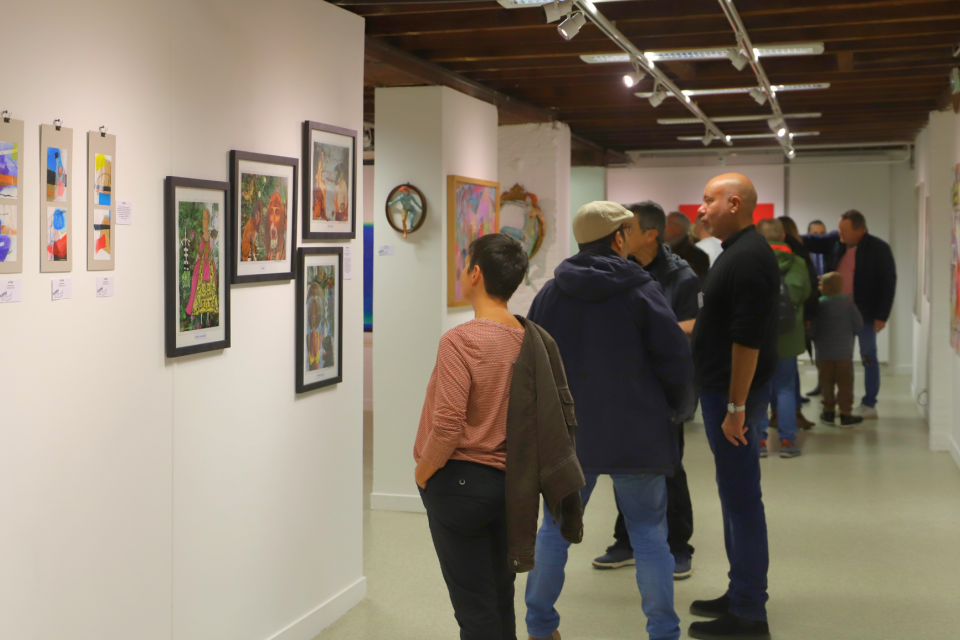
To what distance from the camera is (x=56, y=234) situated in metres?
2.34

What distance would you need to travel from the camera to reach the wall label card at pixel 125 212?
2576 mm

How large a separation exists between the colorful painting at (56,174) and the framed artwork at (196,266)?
0.41m

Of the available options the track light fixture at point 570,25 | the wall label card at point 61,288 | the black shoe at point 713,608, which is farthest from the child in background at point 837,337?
the wall label card at point 61,288

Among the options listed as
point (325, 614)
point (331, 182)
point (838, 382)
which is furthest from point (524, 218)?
point (325, 614)

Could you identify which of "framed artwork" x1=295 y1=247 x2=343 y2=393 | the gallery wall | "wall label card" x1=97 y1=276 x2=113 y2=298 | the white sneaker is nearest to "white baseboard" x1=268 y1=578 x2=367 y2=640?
the gallery wall

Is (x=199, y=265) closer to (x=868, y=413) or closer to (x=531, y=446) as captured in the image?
(x=531, y=446)

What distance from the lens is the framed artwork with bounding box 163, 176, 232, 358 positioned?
2773mm

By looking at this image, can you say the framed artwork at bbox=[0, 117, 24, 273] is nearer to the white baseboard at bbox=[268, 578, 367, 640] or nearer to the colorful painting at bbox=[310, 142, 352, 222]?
the colorful painting at bbox=[310, 142, 352, 222]

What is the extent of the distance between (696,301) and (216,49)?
2.34 meters

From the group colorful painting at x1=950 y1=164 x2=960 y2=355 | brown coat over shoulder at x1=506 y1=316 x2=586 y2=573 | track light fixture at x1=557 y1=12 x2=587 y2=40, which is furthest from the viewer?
colorful painting at x1=950 y1=164 x2=960 y2=355

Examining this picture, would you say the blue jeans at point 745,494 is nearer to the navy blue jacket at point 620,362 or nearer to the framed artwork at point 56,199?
the navy blue jacket at point 620,362

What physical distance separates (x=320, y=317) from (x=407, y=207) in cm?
187

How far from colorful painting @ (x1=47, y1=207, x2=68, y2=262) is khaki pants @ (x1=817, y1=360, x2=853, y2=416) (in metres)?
7.11

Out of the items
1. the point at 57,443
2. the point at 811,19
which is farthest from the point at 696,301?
the point at 57,443
